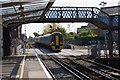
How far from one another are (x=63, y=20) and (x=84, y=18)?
2895mm

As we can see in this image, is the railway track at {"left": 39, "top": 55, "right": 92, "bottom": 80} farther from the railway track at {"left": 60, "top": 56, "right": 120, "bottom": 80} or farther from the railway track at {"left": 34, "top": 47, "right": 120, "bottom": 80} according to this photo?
the railway track at {"left": 60, "top": 56, "right": 120, "bottom": 80}

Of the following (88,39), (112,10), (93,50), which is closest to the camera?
(93,50)

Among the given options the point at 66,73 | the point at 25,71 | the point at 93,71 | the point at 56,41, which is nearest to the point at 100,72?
the point at 93,71

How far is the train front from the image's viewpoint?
5384 cm

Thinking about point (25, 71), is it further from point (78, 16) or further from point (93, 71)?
point (78, 16)

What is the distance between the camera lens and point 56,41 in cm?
5431

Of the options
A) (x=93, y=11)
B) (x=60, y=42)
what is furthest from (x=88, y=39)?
(x=93, y=11)

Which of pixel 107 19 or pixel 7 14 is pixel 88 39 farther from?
pixel 7 14

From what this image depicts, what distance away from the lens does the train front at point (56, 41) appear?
53844 millimetres

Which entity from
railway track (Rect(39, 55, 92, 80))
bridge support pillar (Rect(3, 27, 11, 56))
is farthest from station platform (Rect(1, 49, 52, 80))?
bridge support pillar (Rect(3, 27, 11, 56))

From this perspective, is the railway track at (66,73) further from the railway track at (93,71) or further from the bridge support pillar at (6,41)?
the bridge support pillar at (6,41)

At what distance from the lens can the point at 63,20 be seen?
4434 cm

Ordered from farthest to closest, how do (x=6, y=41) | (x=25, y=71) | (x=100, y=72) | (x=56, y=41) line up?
A: (x=56, y=41) < (x=6, y=41) < (x=100, y=72) < (x=25, y=71)

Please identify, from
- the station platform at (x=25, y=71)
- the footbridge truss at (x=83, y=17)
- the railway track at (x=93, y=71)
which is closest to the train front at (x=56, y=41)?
the footbridge truss at (x=83, y=17)
